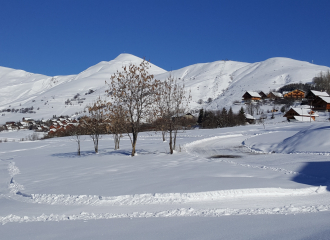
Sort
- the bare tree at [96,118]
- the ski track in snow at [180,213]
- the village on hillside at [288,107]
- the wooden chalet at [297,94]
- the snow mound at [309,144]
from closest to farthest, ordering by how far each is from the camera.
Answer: the ski track in snow at [180,213] < the snow mound at [309,144] < the bare tree at [96,118] < the village on hillside at [288,107] < the wooden chalet at [297,94]

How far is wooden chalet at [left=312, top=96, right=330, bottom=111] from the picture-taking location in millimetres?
67875

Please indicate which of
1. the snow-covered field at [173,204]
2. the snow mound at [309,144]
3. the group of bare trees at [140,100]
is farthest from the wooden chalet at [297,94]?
the snow-covered field at [173,204]

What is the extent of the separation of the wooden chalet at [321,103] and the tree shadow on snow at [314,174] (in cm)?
6454

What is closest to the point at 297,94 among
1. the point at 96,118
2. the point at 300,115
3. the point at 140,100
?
the point at 300,115

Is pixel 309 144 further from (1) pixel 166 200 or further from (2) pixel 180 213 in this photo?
(2) pixel 180 213

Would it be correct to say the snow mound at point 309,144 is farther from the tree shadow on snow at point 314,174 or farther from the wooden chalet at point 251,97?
the wooden chalet at point 251,97

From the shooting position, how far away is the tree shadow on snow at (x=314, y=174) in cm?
943

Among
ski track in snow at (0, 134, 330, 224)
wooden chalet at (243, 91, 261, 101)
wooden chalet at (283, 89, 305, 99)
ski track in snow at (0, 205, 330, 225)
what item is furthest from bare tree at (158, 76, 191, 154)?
wooden chalet at (283, 89, 305, 99)

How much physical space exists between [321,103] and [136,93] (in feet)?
216

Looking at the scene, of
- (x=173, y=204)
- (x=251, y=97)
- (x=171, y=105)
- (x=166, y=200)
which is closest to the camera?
(x=173, y=204)

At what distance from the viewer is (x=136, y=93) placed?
1769 cm

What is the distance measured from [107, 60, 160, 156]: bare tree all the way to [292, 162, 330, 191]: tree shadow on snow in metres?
9.59

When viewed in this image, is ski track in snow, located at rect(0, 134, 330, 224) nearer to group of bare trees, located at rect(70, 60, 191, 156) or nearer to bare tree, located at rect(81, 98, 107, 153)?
group of bare trees, located at rect(70, 60, 191, 156)

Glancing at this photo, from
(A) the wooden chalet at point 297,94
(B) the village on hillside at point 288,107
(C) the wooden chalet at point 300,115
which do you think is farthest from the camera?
(A) the wooden chalet at point 297,94
